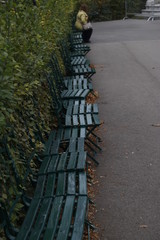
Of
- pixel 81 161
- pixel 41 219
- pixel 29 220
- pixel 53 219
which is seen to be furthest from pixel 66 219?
pixel 81 161

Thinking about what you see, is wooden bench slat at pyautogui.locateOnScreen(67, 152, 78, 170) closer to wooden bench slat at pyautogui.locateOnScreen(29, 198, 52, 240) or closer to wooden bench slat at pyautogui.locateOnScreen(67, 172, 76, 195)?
wooden bench slat at pyautogui.locateOnScreen(67, 172, 76, 195)

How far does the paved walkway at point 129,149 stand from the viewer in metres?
4.04

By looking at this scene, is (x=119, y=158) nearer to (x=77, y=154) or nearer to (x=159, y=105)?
(x=77, y=154)

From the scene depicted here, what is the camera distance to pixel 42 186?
3.88m

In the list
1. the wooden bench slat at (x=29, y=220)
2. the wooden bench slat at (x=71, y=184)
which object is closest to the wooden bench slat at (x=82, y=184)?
the wooden bench slat at (x=71, y=184)

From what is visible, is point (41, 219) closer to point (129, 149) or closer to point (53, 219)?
point (53, 219)

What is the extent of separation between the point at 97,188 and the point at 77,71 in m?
4.37

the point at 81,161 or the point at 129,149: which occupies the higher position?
the point at 81,161

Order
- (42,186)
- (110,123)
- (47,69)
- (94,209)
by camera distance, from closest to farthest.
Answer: (42,186) < (94,209) < (47,69) < (110,123)

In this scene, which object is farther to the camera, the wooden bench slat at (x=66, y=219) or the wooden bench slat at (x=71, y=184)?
the wooden bench slat at (x=71, y=184)

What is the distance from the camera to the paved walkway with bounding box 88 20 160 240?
4035 millimetres

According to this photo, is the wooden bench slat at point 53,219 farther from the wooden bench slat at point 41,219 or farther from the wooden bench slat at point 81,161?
the wooden bench slat at point 81,161

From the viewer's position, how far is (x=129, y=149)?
18.7 feet

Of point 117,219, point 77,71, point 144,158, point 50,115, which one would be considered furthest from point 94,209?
point 77,71
